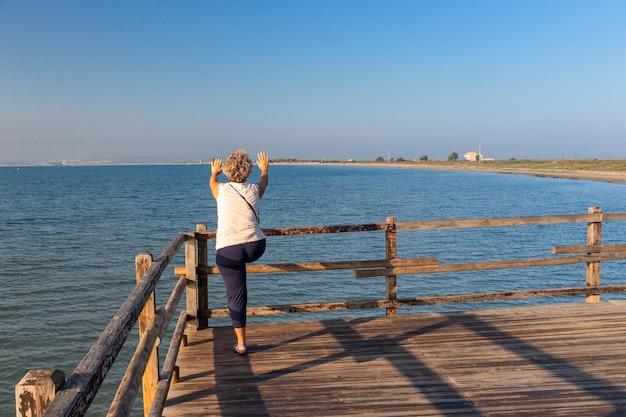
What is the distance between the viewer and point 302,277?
17.9 metres

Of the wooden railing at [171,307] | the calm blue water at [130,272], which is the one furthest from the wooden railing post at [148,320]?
the calm blue water at [130,272]

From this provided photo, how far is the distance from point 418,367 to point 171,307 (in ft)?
8.17

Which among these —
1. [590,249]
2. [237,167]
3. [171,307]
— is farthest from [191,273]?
[590,249]

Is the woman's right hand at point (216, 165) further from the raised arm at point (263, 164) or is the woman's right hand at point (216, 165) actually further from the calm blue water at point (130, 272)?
the calm blue water at point (130, 272)

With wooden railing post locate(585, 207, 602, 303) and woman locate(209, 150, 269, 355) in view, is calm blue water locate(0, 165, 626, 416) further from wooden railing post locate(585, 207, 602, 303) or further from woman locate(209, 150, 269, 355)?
wooden railing post locate(585, 207, 602, 303)

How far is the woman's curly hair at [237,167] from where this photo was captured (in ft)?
16.8

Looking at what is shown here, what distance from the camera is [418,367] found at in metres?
5.09

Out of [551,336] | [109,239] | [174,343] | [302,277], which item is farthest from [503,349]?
[109,239]

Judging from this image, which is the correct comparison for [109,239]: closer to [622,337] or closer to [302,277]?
[302,277]

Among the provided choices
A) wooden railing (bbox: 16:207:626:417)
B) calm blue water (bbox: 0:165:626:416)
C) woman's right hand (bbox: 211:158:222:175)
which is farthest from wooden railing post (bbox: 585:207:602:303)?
calm blue water (bbox: 0:165:626:416)

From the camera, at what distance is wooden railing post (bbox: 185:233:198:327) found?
619 centimetres

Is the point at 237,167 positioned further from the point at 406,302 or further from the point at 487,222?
the point at 487,222

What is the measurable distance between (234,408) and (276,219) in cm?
3372

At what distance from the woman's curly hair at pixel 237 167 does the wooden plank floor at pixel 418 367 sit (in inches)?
76.3
